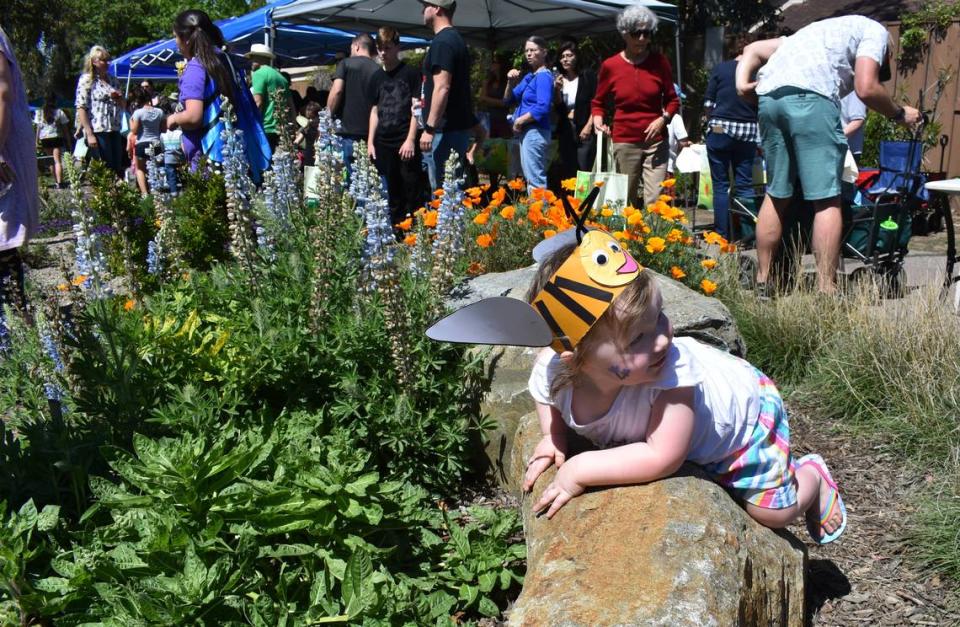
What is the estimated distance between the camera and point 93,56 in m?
12.0

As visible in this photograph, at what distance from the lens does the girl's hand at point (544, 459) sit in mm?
2469

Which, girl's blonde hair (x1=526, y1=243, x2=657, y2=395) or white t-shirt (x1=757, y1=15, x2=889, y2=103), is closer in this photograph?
girl's blonde hair (x1=526, y1=243, x2=657, y2=395)

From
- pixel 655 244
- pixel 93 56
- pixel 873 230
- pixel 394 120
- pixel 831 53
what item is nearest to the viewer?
pixel 655 244

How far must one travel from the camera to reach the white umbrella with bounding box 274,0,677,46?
10773 mm

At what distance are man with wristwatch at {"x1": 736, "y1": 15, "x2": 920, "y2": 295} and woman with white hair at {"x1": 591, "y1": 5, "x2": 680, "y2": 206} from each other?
7.03ft

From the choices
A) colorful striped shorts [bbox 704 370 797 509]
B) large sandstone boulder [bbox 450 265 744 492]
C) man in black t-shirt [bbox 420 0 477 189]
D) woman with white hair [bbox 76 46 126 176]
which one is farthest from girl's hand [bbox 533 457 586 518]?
woman with white hair [bbox 76 46 126 176]

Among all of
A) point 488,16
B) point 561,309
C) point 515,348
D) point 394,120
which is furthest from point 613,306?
point 488,16

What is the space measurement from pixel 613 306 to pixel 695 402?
41 centimetres

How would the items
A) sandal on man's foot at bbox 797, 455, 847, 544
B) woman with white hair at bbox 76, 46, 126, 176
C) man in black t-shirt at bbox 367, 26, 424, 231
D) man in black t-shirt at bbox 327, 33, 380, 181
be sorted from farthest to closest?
woman with white hair at bbox 76, 46, 126, 176, man in black t-shirt at bbox 327, 33, 380, 181, man in black t-shirt at bbox 367, 26, 424, 231, sandal on man's foot at bbox 797, 455, 847, 544

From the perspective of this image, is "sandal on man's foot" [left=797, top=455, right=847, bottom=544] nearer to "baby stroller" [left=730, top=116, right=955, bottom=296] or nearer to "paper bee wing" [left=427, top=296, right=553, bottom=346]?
"paper bee wing" [left=427, top=296, right=553, bottom=346]

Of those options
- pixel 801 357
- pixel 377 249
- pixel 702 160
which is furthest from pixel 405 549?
pixel 702 160

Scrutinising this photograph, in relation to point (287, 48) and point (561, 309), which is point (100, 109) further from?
point (561, 309)

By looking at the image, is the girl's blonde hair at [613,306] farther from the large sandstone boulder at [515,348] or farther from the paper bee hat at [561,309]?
the large sandstone boulder at [515,348]

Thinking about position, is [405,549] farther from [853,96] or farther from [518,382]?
[853,96]
